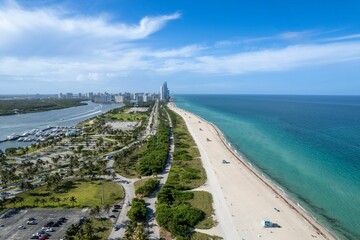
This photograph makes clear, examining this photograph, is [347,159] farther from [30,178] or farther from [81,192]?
[30,178]

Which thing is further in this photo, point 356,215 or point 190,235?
point 356,215

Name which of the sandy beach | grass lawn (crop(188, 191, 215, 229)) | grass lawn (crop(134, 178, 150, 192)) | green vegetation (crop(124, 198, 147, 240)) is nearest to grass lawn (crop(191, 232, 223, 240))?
the sandy beach

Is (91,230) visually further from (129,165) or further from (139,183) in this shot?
(129,165)

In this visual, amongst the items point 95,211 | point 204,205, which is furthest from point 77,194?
point 204,205

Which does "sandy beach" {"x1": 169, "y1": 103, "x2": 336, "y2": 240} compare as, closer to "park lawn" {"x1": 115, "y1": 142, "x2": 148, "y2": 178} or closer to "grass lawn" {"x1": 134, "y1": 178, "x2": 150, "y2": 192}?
"grass lawn" {"x1": 134, "y1": 178, "x2": 150, "y2": 192}

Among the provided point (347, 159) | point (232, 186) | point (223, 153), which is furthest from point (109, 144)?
point (347, 159)

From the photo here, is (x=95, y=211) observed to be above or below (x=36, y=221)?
above

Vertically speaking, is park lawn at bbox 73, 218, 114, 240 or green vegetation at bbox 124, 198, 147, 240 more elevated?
green vegetation at bbox 124, 198, 147, 240
